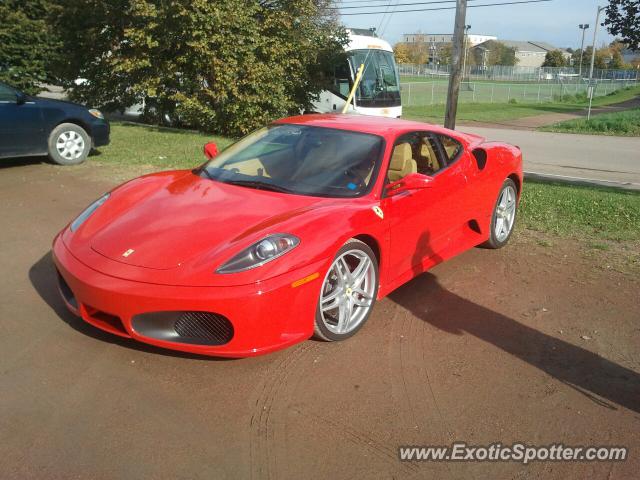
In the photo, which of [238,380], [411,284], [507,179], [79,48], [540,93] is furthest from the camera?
[540,93]

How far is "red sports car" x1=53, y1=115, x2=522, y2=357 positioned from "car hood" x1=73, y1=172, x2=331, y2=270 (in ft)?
0.04

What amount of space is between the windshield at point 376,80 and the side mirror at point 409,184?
14051 millimetres

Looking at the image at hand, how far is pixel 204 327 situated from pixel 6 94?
23.9 ft

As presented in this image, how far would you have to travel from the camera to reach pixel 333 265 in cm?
366

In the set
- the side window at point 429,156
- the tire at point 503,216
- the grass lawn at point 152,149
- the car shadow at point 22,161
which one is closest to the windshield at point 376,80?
the grass lawn at point 152,149

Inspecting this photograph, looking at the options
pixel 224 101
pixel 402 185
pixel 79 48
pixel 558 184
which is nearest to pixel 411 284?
pixel 402 185

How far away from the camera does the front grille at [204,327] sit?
325 cm

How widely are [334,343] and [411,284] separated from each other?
1.31 m

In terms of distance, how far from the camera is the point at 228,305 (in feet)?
10.4

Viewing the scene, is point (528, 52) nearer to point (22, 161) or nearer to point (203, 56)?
point (203, 56)

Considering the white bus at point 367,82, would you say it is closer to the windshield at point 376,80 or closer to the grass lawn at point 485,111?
the windshield at point 376,80

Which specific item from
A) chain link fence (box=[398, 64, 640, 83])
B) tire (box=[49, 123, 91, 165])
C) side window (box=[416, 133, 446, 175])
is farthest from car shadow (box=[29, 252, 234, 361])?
chain link fence (box=[398, 64, 640, 83])

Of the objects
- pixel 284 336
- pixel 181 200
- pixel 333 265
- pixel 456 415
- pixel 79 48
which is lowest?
pixel 456 415

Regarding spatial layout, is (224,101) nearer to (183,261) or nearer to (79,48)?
(79,48)
